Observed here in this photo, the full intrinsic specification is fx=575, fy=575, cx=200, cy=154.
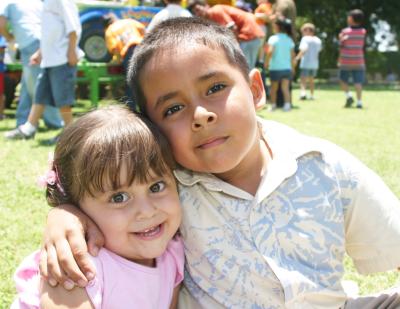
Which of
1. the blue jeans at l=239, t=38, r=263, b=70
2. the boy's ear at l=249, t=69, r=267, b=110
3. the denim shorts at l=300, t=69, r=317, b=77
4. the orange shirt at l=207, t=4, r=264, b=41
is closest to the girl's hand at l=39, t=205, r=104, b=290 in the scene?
the boy's ear at l=249, t=69, r=267, b=110

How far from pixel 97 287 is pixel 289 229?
1.70 feet

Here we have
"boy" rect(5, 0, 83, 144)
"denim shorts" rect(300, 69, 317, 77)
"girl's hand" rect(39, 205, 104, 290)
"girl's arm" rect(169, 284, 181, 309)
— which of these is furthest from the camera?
"denim shorts" rect(300, 69, 317, 77)

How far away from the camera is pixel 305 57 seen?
12.5 m

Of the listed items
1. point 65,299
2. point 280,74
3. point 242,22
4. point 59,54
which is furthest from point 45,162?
point 280,74

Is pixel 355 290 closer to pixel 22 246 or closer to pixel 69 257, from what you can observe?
pixel 69 257

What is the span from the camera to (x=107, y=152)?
1.47 metres

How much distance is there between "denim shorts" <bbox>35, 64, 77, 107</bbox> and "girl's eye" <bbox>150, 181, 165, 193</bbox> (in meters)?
3.69

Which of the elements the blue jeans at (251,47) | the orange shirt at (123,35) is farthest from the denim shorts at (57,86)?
the blue jeans at (251,47)

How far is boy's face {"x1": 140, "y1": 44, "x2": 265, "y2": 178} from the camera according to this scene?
A: 1.50 metres

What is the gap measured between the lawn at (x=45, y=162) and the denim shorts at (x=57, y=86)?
1.34ft

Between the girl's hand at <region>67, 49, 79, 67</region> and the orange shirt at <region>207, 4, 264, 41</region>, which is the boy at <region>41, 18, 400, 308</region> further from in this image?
the orange shirt at <region>207, 4, 264, 41</region>

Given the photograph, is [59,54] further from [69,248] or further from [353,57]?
[353,57]

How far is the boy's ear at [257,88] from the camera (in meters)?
1.75

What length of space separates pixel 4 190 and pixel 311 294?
8.22 ft
